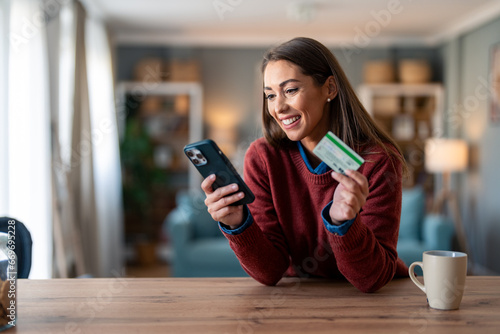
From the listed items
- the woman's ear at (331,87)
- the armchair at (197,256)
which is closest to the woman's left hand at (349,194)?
the woman's ear at (331,87)

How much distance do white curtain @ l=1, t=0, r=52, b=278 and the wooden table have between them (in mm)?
1796

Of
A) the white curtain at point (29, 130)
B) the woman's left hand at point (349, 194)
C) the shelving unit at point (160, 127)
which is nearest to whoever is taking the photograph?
the woman's left hand at point (349, 194)

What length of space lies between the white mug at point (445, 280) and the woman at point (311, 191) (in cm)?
15

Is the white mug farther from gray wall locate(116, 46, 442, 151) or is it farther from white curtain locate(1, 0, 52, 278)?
gray wall locate(116, 46, 442, 151)

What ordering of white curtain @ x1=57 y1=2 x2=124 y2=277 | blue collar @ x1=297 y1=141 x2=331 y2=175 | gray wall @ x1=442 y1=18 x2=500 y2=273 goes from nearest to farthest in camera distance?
blue collar @ x1=297 y1=141 x2=331 y2=175
white curtain @ x1=57 y1=2 x2=124 y2=277
gray wall @ x1=442 y1=18 x2=500 y2=273

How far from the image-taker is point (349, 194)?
1.03 m

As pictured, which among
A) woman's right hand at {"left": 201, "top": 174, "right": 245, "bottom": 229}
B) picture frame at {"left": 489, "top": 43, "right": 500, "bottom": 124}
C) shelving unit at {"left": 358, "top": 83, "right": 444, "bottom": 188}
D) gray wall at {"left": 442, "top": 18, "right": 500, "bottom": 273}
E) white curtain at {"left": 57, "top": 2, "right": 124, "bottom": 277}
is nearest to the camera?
woman's right hand at {"left": 201, "top": 174, "right": 245, "bottom": 229}

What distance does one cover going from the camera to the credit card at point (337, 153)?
96cm

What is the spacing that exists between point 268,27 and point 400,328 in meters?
5.14

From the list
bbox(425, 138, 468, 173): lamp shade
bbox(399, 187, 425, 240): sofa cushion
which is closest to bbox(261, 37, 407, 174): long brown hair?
bbox(399, 187, 425, 240): sofa cushion

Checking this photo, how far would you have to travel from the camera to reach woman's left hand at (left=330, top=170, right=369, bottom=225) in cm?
102

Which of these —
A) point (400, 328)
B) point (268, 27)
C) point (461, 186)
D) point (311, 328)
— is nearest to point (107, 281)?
point (311, 328)

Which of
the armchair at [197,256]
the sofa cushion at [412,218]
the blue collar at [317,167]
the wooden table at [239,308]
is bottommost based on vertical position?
the armchair at [197,256]

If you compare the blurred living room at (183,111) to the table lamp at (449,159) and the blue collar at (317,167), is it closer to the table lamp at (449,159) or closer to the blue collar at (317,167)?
the table lamp at (449,159)
